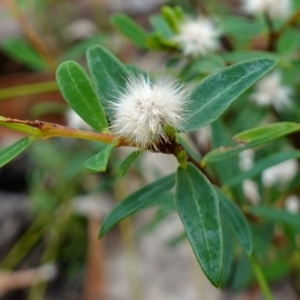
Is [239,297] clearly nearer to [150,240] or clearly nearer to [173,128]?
[150,240]

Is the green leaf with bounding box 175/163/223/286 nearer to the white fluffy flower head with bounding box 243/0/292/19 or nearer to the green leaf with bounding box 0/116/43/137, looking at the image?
the green leaf with bounding box 0/116/43/137

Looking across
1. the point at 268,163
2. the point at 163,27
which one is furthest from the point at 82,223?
the point at 268,163

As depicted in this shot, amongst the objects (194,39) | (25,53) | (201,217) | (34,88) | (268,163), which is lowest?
(201,217)

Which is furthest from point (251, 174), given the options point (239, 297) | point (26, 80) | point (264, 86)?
point (26, 80)

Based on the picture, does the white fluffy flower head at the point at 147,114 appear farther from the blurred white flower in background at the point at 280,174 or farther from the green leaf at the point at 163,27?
the blurred white flower in background at the point at 280,174

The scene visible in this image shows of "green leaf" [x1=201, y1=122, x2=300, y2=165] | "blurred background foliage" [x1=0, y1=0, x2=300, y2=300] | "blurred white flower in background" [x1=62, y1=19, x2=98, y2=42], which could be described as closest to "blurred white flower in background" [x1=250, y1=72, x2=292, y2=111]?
"blurred background foliage" [x1=0, y1=0, x2=300, y2=300]

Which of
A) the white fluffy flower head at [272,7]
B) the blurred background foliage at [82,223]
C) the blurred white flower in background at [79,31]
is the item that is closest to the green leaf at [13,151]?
the white fluffy flower head at [272,7]

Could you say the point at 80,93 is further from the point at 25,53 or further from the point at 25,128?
the point at 25,53
